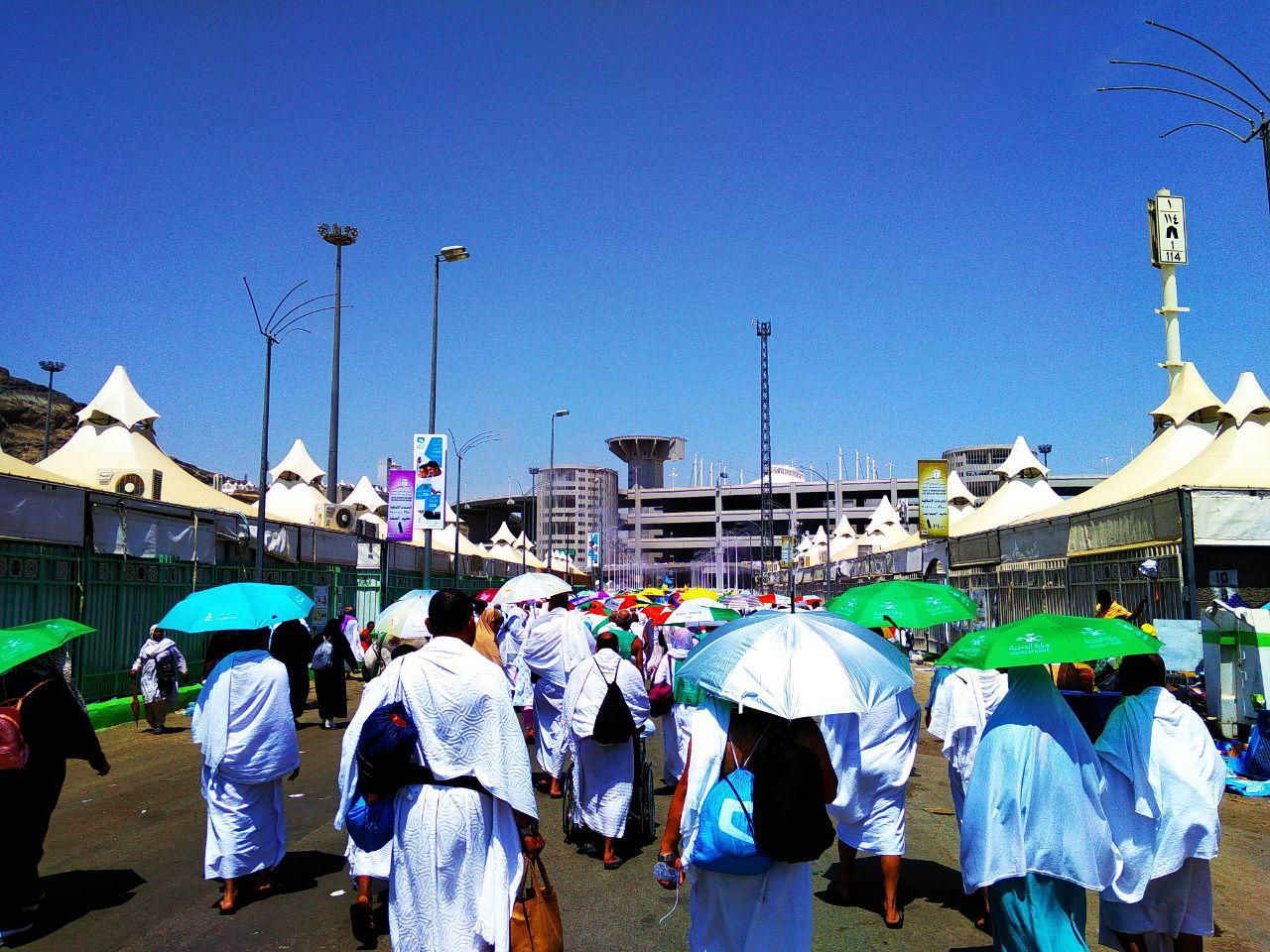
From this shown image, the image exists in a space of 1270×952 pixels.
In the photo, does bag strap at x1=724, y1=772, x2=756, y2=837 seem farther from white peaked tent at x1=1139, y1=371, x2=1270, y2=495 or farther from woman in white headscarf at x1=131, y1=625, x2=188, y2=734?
white peaked tent at x1=1139, y1=371, x2=1270, y2=495

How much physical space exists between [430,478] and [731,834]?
18.7 meters

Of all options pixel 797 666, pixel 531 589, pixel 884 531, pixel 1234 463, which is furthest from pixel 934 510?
pixel 884 531

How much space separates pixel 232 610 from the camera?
20.6ft

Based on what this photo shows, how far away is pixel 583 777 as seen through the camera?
7.35 metres

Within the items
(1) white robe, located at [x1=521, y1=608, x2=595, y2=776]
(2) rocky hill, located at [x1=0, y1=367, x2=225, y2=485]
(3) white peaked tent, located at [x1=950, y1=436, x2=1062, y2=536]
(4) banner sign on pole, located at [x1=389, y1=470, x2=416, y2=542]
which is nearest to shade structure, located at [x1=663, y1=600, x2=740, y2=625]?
(1) white robe, located at [x1=521, y1=608, x2=595, y2=776]

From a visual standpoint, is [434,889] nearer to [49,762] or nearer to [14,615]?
[49,762]

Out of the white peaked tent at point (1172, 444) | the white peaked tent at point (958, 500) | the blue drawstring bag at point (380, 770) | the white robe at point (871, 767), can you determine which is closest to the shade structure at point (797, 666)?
the blue drawstring bag at point (380, 770)

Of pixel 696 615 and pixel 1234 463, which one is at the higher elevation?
pixel 1234 463

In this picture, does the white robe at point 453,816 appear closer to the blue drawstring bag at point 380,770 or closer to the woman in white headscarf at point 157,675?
the blue drawstring bag at point 380,770

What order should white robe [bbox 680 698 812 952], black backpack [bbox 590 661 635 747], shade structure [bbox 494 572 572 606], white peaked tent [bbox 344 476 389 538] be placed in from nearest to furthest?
white robe [bbox 680 698 812 952] → black backpack [bbox 590 661 635 747] → shade structure [bbox 494 572 572 606] → white peaked tent [bbox 344 476 389 538]

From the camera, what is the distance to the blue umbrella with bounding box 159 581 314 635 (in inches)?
242

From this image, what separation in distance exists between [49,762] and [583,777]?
3.52 m

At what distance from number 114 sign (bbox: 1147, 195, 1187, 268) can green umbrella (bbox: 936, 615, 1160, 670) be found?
36843mm

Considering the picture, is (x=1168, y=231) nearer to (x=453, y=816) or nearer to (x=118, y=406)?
(x=118, y=406)
